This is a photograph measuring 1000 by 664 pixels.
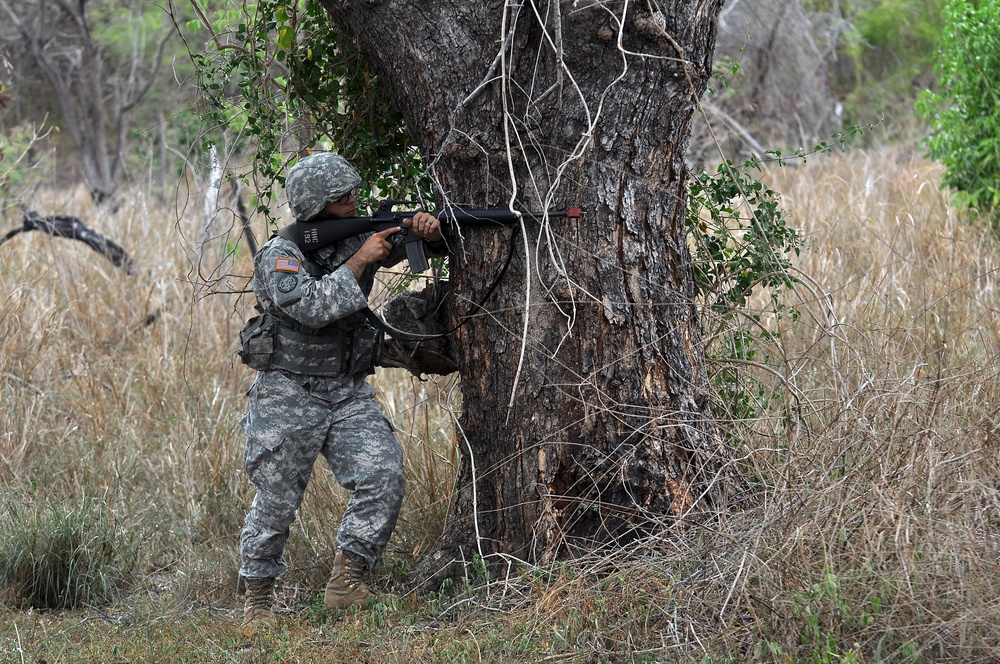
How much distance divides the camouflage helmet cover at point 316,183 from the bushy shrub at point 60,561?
1.71m

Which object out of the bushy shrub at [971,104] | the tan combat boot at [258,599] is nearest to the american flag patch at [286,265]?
the tan combat boot at [258,599]

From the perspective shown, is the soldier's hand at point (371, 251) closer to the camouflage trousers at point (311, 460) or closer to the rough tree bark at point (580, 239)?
the rough tree bark at point (580, 239)

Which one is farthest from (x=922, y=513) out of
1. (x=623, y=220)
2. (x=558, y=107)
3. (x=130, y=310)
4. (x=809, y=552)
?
(x=130, y=310)

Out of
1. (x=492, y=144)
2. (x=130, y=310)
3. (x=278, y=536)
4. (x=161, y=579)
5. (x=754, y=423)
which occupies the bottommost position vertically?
(x=161, y=579)

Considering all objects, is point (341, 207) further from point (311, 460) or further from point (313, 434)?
point (311, 460)

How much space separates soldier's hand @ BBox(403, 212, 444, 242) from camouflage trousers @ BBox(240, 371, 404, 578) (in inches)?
27.4

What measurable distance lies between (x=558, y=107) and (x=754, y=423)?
1297 millimetres

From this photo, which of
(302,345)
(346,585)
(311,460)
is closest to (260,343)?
(302,345)

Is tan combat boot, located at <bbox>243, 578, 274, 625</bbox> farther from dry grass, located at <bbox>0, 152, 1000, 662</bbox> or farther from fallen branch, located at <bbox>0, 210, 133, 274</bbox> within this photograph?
fallen branch, located at <bbox>0, 210, 133, 274</bbox>

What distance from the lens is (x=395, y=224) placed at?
372 cm

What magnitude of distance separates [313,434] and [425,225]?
92cm

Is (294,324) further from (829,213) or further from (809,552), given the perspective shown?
(829,213)

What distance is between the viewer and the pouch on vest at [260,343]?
3838 mm

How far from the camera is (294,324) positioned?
12.6 feet
